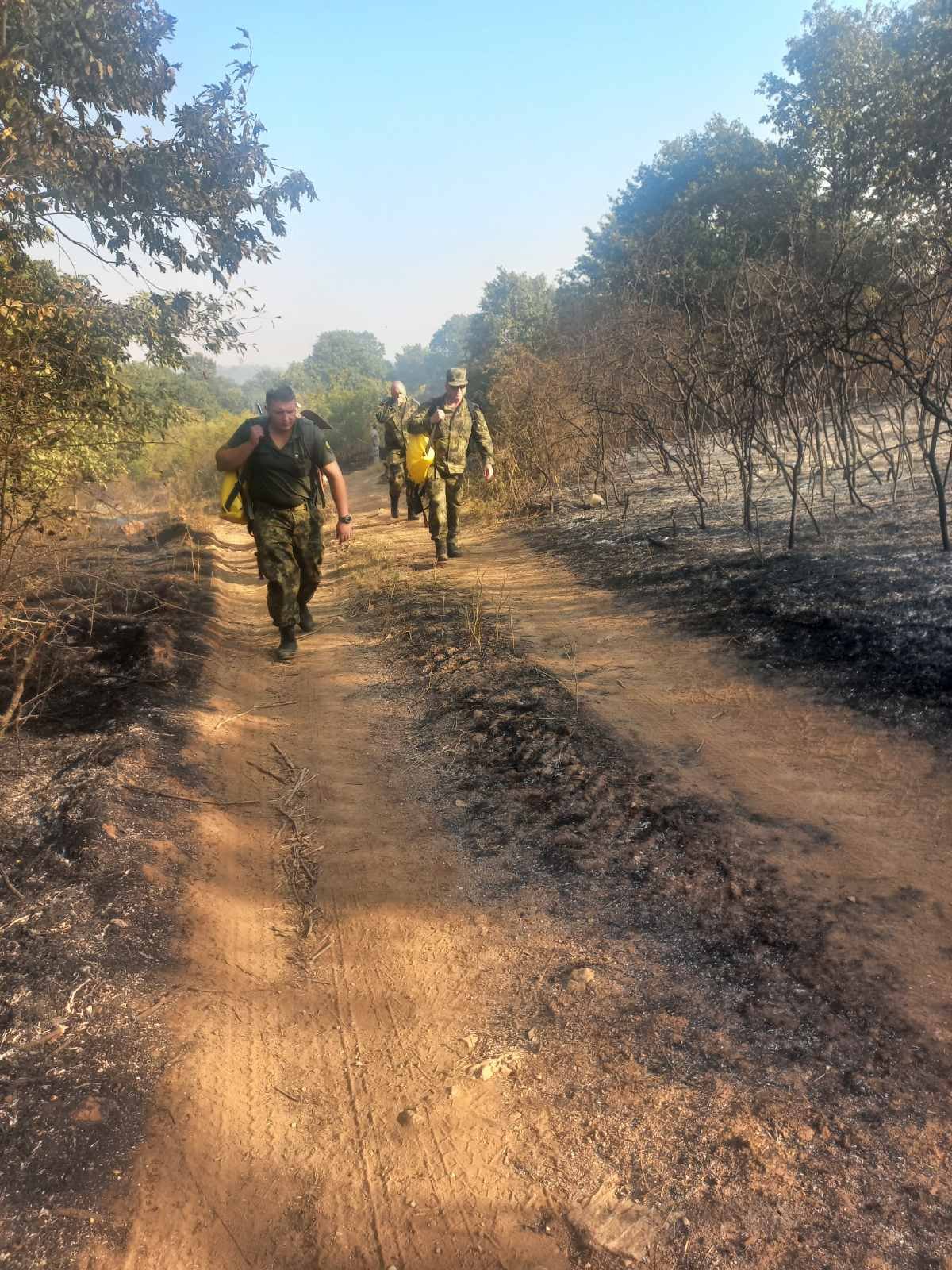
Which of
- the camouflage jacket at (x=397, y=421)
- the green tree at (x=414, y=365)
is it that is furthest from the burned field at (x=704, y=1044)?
the green tree at (x=414, y=365)

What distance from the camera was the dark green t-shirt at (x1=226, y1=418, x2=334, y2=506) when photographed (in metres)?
5.13

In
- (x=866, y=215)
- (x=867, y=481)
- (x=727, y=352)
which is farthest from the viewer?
(x=866, y=215)

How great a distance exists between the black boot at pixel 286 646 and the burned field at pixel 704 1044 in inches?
105

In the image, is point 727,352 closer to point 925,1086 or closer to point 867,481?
point 867,481

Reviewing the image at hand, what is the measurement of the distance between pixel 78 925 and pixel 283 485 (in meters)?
3.37

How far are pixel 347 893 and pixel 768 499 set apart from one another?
749 cm

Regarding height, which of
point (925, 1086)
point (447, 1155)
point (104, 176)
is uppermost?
point (104, 176)

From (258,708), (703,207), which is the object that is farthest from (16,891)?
(703,207)

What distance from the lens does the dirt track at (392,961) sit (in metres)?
1.76

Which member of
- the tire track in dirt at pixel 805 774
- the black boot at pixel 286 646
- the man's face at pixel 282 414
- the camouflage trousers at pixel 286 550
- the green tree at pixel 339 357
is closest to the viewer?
the tire track in dirt at pixel 805 774

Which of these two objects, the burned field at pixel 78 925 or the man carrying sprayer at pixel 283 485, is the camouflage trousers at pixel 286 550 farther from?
the burned field at pixel 78 925

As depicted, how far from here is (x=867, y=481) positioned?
854 centimetres

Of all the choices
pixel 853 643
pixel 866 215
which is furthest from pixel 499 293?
pixel 853 643

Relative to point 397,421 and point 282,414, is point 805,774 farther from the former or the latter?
point 397,421
